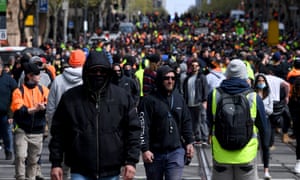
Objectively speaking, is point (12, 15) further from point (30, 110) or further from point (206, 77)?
point (30, 110)

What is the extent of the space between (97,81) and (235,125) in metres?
1.89

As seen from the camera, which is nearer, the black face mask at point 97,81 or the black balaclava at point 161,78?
the black face mask at point 97,81

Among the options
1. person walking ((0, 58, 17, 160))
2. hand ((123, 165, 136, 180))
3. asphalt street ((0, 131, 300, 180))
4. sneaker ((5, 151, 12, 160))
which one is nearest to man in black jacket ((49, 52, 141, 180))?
hand ((123, 165, 136, 180))

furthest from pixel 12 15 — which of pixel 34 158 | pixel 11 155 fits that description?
pixel 34 158

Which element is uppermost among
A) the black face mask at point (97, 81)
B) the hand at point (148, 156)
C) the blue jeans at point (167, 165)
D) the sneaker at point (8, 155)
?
the black face mask at point (97, 81)

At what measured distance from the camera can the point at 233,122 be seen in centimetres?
888

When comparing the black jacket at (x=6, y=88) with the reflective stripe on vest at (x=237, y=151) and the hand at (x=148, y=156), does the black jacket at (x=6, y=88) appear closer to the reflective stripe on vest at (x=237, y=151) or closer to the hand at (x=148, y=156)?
the hand at (x=148, y=156)

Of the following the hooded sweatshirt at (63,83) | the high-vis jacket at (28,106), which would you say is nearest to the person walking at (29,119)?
the high-vis jacket at (28,106)

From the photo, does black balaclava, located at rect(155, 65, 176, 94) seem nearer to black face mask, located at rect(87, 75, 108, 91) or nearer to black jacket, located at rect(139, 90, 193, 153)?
black jacket, located at rect(139, 90, 193, 153)

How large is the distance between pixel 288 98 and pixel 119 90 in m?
8.44

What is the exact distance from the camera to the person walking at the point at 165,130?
9.55 meters

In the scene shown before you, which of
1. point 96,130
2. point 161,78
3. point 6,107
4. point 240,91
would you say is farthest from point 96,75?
point 6,107

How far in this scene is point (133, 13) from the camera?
174750mm

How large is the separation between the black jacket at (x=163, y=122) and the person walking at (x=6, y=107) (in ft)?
15.5
